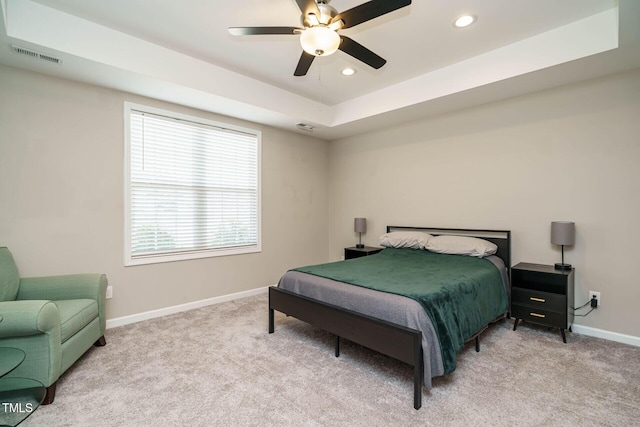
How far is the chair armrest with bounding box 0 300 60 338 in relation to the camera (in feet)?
6.00

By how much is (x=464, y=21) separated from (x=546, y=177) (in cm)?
187

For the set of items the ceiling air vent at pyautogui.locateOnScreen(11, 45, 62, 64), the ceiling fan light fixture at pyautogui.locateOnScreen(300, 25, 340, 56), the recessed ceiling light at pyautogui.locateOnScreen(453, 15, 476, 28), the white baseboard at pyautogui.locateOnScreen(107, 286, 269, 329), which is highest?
the recessed ceiling light at pyautogui.locateOnScreen(453, 15, 476, 28)

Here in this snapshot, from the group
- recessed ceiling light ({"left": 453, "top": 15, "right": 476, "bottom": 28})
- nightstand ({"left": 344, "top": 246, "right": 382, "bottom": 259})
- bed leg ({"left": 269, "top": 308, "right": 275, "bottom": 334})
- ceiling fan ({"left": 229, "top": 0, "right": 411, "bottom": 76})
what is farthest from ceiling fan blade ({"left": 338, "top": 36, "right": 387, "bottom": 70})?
nightstand ({"left": 344, "top": 246, "right": 382, "bottom": 259})

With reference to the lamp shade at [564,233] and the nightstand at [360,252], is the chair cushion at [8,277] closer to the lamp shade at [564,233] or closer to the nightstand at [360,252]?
the nightstand at [360,252]

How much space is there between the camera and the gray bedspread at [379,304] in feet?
6.40

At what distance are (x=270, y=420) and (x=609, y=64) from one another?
13.0 feet

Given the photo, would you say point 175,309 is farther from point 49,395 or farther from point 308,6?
point 308,6

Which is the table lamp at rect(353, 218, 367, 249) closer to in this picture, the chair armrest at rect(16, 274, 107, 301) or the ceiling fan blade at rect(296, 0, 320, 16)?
the ceiling fan blade at rect(296, 0, 320, 16)

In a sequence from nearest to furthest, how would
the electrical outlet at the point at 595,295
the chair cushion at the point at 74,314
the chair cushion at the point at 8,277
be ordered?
the chair cushion at the point at 74,314, the chair cushion at the point at 8,277, the electrical outlet at the point at 595,295

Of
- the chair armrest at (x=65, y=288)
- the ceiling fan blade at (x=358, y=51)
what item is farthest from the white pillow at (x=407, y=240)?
the chair armrest at (x=65, y=288)

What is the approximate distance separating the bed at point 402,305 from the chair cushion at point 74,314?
152 centimetres

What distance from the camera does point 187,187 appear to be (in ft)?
12.5

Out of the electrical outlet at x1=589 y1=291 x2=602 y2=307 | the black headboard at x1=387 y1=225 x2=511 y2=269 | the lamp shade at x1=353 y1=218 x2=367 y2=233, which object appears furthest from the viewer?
the lamp shade at x1=353 y1=218 x2=367 y2=233

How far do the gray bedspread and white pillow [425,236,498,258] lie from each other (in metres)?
1.65
